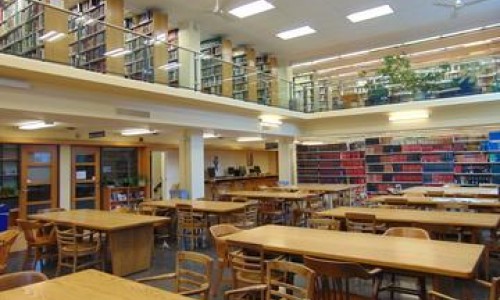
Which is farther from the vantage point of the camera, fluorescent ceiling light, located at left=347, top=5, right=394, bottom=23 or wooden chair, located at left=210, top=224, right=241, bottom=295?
fluorescent ceiling light, located at left=347, top=5, right=394, bottom=23

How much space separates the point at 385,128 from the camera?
33.6 feet

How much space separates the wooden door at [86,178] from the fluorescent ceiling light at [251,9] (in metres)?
5.77

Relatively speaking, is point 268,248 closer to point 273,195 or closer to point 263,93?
point 273,195

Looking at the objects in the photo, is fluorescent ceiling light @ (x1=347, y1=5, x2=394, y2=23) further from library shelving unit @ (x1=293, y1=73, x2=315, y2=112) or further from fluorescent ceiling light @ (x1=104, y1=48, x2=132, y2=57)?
fluorescent ceiling light @ (x1=104, y1=48, x2=132, y2=57)

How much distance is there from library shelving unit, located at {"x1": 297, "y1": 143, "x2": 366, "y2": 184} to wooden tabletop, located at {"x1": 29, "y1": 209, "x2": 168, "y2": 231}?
8907 millimetres

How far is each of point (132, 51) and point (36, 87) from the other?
5.42 feet

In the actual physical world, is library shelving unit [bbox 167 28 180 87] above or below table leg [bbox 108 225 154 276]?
above

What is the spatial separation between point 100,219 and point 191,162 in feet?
12.7

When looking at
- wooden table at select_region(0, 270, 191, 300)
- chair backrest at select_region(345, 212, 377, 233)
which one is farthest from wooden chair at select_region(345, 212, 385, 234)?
wooden table at select_region(0, 270, 191, 300)

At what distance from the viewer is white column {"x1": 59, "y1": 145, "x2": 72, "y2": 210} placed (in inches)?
398

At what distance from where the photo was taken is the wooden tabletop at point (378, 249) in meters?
2.52

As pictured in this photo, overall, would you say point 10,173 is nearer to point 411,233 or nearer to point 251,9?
point 251,9

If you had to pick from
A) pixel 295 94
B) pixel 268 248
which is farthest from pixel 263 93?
pixel 268 248

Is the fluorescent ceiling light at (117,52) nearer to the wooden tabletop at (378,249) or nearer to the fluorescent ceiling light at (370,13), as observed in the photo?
the wooden tabletop at (378,249)
